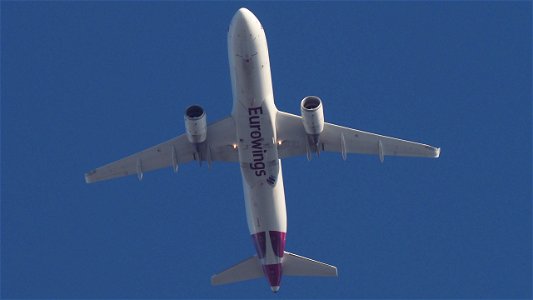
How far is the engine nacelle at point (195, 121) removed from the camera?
5212cm

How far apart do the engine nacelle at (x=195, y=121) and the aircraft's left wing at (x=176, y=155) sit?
56.8 inches

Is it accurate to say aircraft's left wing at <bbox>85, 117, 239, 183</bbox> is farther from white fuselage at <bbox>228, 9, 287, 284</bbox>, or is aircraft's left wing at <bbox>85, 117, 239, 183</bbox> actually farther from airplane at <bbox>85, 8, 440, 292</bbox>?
white fuselage at <bbox>228, 9, 287, 284</bbox>

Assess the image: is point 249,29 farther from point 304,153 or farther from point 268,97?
point 304,153

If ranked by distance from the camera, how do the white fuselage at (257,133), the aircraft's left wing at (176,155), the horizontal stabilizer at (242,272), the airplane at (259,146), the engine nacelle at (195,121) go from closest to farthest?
the white fuselage at (257,133), the airplane at (259,146), the engine nacelle at (195,121), the aircraft's left wing at (176,155), the horizontal stabilizer at (242,272)

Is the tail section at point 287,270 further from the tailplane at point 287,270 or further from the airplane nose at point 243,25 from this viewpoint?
the airplane nose at point 243,25

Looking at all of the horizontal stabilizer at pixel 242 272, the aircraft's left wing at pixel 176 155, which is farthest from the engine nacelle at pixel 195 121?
the horizontal stabilizer at pixel 242 272

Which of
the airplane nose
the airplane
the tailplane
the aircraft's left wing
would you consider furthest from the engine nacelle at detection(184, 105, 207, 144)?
the tailplane

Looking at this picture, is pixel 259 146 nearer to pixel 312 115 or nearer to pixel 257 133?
pixel 257 133

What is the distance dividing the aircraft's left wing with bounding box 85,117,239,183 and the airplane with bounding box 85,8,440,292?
48 mm

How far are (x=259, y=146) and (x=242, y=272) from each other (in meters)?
7.13

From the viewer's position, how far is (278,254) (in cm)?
5525

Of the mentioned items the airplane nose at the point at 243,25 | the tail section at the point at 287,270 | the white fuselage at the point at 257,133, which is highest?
the airplane nose at the point at 243,25

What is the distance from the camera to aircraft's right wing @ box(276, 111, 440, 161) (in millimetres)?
54219

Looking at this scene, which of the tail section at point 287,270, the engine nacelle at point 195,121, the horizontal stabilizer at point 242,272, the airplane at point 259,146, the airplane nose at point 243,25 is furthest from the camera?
the horizontal stabilizer at point 242,272
